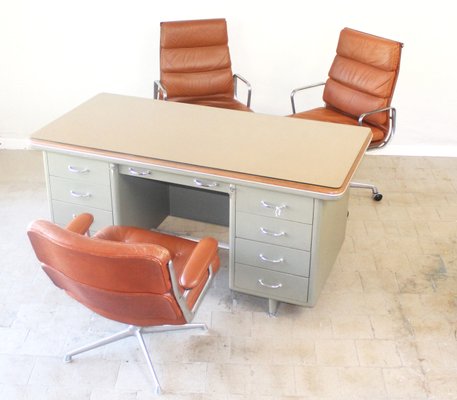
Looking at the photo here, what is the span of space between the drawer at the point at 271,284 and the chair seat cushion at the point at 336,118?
1349mm

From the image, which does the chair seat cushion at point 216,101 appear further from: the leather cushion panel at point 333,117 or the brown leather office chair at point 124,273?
the brown leather office chair at point 124,273

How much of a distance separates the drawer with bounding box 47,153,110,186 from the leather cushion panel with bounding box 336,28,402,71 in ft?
6.06

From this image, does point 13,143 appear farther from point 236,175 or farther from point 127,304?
point 127,304

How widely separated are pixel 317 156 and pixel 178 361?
1.13 m

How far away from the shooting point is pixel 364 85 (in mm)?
4297

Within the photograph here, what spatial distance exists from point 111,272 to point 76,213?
3.92ft

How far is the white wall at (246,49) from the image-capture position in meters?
4.75

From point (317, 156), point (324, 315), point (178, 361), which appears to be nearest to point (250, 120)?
point (317, 156)

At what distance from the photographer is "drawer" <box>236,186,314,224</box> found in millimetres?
3012

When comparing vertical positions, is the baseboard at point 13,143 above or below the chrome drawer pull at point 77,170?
below

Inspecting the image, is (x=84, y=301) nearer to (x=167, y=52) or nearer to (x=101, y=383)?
(x=101, y=383)

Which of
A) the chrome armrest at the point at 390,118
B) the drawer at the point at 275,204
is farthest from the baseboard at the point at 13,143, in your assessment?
the drawer at the point at 275,204

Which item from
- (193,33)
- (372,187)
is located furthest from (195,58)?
(372,187)

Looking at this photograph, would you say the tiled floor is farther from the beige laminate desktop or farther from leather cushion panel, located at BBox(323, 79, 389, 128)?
leather cushion panel, located at BBox(323, 79, 389, 128)
